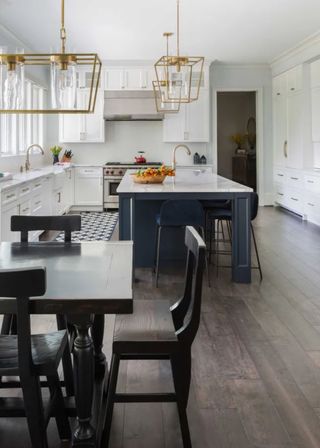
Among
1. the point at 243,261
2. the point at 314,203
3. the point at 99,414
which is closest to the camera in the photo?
the point at 99,414

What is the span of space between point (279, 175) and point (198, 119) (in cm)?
193

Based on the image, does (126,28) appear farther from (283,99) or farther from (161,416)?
(161,416)

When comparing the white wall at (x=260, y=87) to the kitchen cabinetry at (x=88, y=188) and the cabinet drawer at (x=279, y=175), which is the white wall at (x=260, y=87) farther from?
the kitchen cabinetry at (x=88, y=188)

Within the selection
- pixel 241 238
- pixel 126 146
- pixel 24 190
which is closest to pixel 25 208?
pixel 24 190

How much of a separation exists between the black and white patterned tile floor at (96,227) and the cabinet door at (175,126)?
1.92m

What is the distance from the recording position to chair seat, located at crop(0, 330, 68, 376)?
1.68m

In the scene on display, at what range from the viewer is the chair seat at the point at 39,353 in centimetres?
168

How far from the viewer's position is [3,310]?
1.58m

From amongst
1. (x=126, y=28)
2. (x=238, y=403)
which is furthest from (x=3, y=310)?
(x=126, y=28)

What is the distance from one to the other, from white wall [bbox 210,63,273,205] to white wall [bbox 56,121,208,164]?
110cm

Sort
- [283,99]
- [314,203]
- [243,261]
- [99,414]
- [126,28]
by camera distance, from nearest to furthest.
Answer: [99,414] → [243,261] → [126,28] → [314,203] → [283,99]

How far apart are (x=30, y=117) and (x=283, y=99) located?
4690 mm

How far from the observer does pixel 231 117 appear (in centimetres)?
1285

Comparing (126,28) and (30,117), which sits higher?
(126,28)
